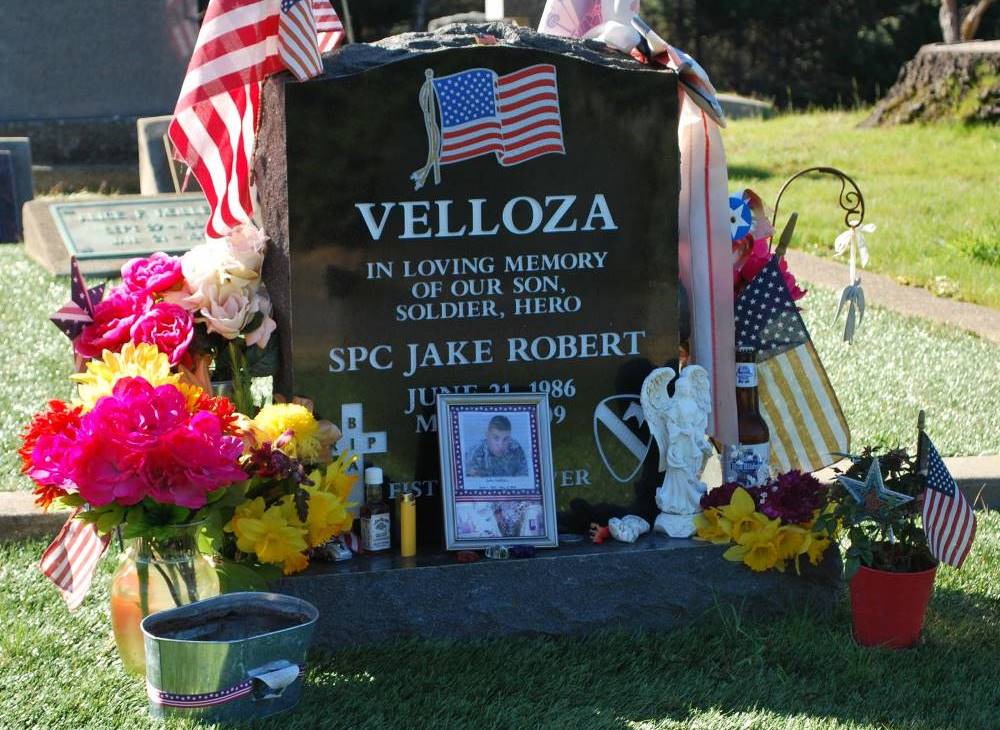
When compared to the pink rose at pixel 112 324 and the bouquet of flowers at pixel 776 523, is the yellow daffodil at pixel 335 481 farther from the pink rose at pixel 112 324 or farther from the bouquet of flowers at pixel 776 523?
the bouquet of flowers at pixel 776 523

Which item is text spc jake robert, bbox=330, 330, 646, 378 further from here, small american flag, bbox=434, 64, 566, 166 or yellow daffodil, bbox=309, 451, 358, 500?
small american flag, bbox=434, 64, 566, 166

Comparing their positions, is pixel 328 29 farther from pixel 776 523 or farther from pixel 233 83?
pixel 776 523

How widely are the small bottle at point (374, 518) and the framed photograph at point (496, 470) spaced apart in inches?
7.3

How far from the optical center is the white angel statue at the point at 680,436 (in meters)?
4.31

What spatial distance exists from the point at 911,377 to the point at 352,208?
382 cm

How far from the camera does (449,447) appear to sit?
13.8ft

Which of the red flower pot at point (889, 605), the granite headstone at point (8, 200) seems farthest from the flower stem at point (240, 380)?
the granite headstone at point (8, 200)

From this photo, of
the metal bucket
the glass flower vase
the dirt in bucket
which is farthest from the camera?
the glass flower vase

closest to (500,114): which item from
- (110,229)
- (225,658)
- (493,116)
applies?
(493,116)

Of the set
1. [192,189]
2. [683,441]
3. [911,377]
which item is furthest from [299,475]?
[192,189]

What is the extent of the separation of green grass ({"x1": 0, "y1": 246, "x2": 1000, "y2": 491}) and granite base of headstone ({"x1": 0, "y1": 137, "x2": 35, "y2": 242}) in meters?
2.74

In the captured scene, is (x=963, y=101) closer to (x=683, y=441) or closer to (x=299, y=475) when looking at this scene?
(x=683, y=441)

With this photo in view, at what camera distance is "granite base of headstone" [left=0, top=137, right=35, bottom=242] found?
36.8ft

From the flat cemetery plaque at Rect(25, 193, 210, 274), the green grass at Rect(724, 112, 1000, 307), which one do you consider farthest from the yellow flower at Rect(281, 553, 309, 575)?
the green grass at Rect(724, 112, 1000, 307)
